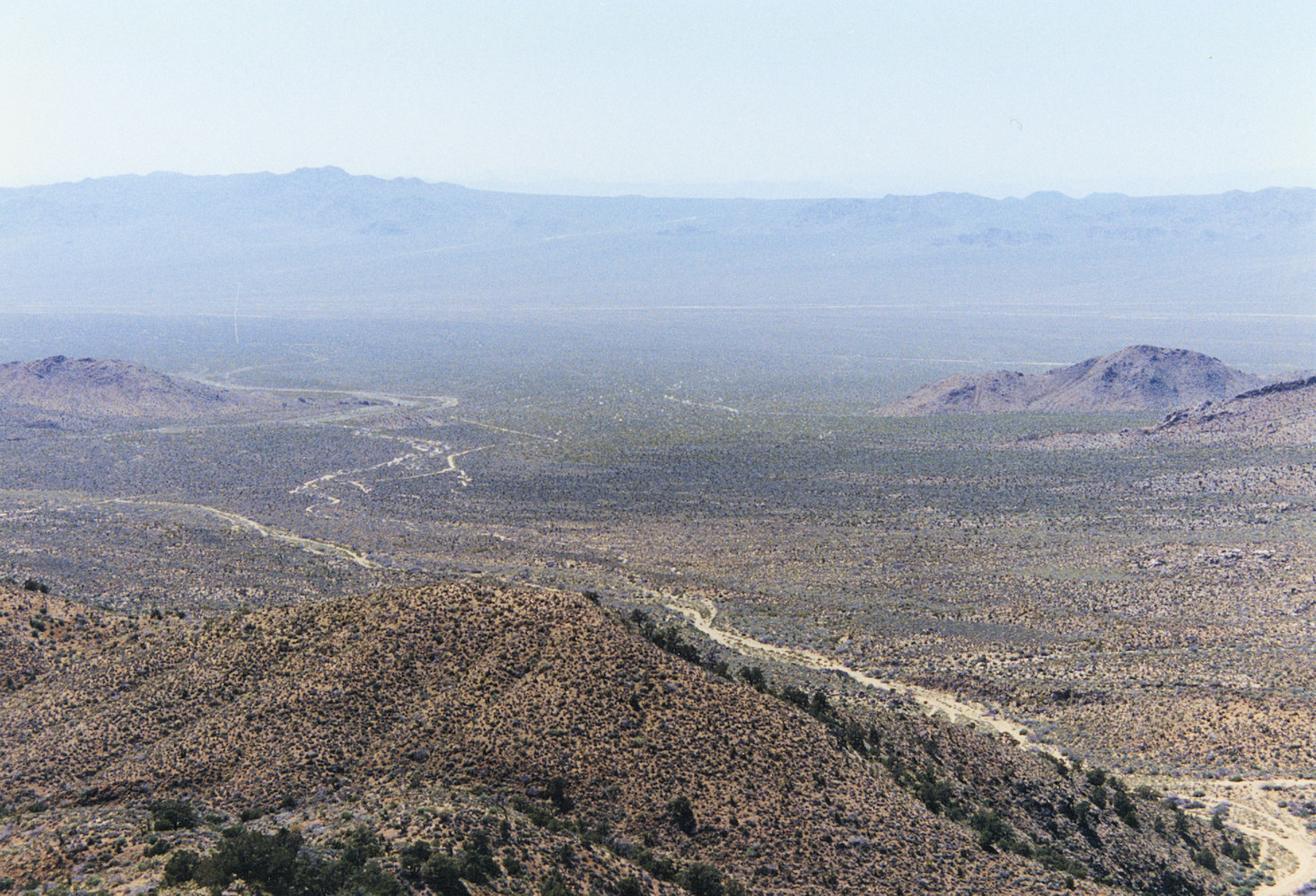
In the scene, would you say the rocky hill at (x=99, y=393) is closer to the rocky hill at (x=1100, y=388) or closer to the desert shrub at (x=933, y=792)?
the rocky hill at (x=1100, y=388)

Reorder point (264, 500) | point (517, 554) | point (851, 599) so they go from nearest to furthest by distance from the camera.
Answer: point (851, 599), point (517, 554), point (264, 500)

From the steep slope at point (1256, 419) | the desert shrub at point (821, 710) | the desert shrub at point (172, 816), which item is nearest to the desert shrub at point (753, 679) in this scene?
the desert shrub at point (821, 710)

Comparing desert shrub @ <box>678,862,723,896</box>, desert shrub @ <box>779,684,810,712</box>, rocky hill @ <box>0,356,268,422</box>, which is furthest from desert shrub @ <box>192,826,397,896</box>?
rocky hill @ <box>0,356,268,422</box>

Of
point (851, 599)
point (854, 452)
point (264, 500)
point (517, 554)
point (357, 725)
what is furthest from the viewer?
point (854, 452)

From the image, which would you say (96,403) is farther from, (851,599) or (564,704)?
(564,704)

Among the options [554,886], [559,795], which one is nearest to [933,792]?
[559,795]

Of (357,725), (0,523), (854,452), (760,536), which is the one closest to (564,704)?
(357,725)

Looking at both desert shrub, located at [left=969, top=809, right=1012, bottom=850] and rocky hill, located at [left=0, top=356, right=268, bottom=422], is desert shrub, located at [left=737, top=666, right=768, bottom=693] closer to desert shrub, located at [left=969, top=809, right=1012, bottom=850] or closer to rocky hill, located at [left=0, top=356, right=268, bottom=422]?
desert shrub, located at [left=969, top=809, right=1012, bottom=850]
